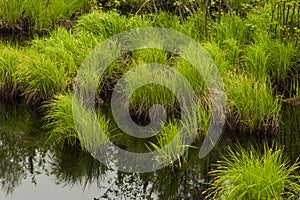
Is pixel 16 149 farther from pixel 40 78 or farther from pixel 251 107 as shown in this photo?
pixel 251 107

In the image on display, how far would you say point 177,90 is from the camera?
291 inches

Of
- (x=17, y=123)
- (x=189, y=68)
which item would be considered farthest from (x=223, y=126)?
(x=17, y=123)

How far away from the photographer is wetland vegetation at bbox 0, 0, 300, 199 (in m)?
5.75

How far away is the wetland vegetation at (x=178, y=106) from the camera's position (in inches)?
227

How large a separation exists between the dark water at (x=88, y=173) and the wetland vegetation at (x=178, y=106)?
0.02 meters

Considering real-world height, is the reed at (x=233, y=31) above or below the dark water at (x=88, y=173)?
above

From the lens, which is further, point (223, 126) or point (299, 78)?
point (299, 78)

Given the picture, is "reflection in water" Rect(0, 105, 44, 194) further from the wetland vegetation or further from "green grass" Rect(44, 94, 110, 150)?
"green grass" Rect(44, 94, 110, 150)

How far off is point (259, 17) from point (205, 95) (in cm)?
303

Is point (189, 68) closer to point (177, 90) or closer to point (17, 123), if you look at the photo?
point (177, 90)

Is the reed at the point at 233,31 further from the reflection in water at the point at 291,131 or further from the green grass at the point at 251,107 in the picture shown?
the green grass at the point at 251,107

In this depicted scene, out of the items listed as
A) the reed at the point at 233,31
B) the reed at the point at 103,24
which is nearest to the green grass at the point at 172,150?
the reed at the point at 233,31

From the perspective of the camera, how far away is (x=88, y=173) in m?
6.11

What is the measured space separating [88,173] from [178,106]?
5.99 feet
